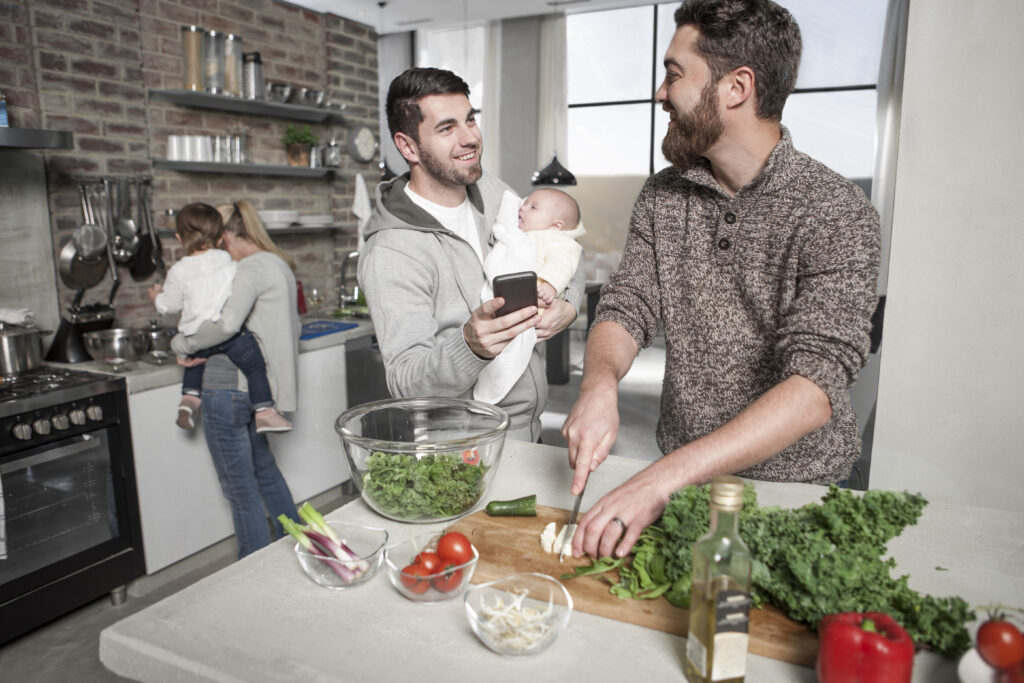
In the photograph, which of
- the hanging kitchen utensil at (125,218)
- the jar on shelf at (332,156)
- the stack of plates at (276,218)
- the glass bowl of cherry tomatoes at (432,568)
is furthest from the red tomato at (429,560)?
the jar on shelf at (332,156)

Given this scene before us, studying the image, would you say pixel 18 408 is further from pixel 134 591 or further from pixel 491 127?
pixel 491 127

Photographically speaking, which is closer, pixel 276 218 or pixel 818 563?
pixel 818 563

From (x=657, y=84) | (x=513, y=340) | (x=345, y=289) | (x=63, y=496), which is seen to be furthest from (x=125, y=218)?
(x=657, y=84)

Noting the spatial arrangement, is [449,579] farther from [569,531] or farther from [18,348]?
[18,348]

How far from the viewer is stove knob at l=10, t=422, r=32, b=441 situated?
248 cm

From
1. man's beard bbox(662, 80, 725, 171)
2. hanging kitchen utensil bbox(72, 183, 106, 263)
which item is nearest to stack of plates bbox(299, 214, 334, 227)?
hanging kitchen utensil bbox(72, 183, 106, 263)

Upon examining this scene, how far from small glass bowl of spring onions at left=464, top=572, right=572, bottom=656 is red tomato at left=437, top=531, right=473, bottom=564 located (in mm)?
64

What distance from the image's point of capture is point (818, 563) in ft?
3.08

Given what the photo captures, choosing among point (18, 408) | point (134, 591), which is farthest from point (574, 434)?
point (134, 591)

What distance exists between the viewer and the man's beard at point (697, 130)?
4.85 ft

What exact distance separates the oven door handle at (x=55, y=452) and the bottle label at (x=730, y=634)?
255 centimetres

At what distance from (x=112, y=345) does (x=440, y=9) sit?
196 inches

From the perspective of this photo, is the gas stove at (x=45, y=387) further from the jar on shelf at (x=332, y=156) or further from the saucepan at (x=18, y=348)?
the jar on shelf at (x=332, y=156)

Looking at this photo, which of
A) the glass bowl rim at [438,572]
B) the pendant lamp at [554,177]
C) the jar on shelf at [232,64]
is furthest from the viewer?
the pendant lamp at [554,177]
